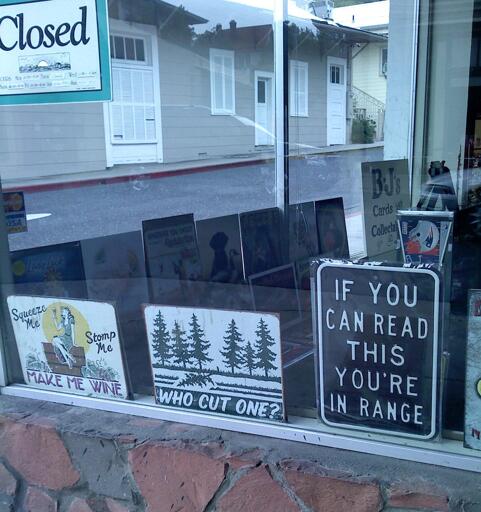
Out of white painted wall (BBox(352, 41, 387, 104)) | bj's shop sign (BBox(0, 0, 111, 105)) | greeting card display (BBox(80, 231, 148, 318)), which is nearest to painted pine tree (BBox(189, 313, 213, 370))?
greeting card display (BBox(80, 231, 148, 318))

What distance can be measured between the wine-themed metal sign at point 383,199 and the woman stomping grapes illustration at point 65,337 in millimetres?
Answer: 1639

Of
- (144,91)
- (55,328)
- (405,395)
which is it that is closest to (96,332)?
(55,328)

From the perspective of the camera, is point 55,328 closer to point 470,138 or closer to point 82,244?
point 82,244

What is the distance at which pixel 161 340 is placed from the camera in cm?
230

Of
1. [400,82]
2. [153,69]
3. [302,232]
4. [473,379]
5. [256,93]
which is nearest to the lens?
[473,379]

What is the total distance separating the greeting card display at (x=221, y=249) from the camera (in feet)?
10.2

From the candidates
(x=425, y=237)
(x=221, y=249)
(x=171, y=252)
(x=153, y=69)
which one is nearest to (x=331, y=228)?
(x=221, y=249)

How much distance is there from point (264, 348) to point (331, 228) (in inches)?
69.2

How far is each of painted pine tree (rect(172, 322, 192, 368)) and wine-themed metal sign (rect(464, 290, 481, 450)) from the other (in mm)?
1001

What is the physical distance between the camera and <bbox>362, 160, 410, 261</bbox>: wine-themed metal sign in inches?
134

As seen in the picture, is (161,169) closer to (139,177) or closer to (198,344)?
(139,177)

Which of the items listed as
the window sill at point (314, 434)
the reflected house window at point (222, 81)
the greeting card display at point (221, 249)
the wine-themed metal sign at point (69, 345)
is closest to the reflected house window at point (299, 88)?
the reflected house window at point (222, 81)

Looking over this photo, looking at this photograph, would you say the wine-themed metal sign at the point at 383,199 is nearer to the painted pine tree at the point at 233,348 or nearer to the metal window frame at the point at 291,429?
the painted pine tree at the point at 233,348

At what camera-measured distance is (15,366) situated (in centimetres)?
258
